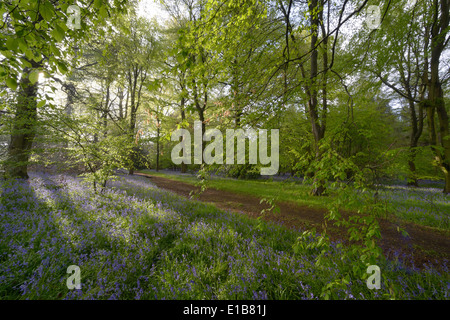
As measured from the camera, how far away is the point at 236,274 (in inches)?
104

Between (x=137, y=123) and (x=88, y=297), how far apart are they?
70.8ft

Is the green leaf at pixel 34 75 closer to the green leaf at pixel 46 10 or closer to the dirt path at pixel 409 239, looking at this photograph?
the green leaf at pixel 46 10

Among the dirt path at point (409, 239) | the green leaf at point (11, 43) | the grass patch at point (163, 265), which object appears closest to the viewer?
the green leaf at point (11, 43)

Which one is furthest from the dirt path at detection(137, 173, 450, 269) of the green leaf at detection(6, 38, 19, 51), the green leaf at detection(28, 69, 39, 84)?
the green leaf at detection(6, 38, 19, 51)

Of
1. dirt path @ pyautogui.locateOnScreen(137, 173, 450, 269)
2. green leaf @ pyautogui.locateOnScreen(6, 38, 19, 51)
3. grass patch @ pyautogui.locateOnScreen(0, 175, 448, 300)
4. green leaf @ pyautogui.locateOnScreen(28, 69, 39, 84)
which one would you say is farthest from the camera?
dirt path @ pyautogui.locateOnScreen(137, 173, 450, 269)

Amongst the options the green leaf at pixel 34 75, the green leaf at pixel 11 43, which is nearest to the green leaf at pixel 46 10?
the green leaf at pixel 11 43

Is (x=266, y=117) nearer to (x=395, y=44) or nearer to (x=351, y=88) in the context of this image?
(x=395, y=44)

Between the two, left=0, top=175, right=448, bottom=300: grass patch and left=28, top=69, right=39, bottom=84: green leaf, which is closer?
left=28, top=69, right=39, bottom=84: green leaf

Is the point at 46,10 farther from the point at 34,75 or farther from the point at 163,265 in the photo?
the point at 163,265

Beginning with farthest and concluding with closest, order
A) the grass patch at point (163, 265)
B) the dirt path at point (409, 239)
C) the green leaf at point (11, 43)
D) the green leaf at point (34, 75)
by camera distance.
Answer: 1. the dirt path at point (409, 239)
2. the grass patch at point (163, 265)
3. the green leaf at point (34, 75)
4. the green leaf at point (11, 43)

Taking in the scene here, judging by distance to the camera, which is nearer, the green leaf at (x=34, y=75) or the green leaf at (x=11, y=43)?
the green leaf at (x=11, y=43)

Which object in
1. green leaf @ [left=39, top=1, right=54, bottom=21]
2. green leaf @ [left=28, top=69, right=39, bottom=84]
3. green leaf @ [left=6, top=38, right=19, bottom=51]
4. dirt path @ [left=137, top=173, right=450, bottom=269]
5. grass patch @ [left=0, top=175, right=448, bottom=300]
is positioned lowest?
dirt path @ [left=137, top=173, right=450, bottom=269]

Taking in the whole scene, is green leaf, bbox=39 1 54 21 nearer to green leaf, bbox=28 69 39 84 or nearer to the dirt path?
green leaf, bbox=28 69 39 84
